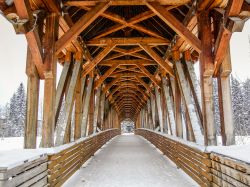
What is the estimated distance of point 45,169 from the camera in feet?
12.4

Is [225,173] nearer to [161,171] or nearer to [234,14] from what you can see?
[234,14]

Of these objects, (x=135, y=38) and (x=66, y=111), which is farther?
(x=135, y=38)

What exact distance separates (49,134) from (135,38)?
4664mm

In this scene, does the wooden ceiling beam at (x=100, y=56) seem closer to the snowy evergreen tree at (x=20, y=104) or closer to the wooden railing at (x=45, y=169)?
the wooden railing at (x=45, y=169)

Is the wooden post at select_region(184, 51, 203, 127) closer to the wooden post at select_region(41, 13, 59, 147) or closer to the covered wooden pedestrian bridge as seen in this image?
the covered wooden pedestrian bridge

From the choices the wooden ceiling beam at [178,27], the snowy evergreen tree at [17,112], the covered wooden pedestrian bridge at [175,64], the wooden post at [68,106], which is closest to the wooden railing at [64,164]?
the covered wooden pedestrian bridge at [175,64]

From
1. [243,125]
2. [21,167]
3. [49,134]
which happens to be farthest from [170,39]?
[243,125]

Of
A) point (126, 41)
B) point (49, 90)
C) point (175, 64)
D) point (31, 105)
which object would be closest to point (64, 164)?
point (31, 105)

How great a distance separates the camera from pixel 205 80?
4.79m

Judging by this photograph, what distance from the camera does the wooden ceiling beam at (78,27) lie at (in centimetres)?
513

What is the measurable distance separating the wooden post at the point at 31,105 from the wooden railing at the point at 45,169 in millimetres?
630

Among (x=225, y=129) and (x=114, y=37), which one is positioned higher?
(x=114, y=37)

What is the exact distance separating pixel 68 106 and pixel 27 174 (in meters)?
3.10

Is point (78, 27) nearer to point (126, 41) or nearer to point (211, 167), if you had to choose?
point (126, 41)
